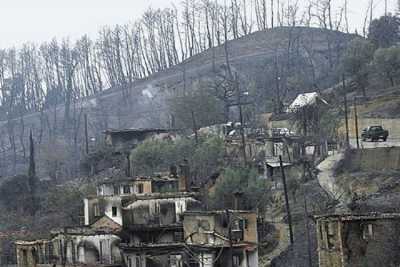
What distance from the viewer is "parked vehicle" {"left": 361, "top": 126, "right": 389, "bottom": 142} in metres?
48.8

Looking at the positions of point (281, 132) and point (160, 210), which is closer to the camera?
point (160, 210)

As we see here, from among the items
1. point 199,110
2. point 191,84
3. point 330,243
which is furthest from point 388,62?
point 330,243

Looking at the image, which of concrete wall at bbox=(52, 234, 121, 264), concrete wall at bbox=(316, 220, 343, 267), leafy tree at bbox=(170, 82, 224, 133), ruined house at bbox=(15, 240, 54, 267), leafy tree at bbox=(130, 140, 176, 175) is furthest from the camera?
leafy tree at bbox=(170, 82, 224, 133)

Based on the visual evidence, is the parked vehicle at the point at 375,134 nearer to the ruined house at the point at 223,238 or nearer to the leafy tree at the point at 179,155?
the leafy tree at the point at 179,155

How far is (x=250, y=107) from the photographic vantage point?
69.7 metres

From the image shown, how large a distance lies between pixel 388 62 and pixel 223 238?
27282mm

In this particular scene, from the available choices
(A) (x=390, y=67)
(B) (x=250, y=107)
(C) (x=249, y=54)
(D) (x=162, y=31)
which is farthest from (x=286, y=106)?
(D) (x=162, y=31)

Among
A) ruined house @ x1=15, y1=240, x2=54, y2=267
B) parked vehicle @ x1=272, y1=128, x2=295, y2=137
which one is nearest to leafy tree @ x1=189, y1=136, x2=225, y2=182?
parked vehicle @ x1=272, y1=128, x2=295, y2=137

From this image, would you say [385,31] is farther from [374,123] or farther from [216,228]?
[216,228]

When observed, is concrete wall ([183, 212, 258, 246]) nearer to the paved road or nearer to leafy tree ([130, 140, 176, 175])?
the paved road

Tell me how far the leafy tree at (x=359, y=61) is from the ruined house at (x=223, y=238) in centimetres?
2701

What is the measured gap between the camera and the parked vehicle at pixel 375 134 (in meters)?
48.8

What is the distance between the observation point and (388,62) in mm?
59906

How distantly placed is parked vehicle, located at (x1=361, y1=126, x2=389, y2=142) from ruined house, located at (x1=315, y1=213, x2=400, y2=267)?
1877 cm
